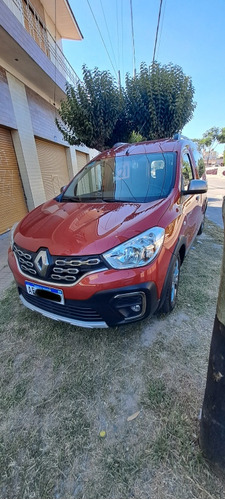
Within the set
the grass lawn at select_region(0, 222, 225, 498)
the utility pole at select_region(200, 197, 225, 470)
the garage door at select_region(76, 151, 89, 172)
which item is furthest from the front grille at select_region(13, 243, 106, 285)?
the garage door at select_region(76, 151, 89, 172)

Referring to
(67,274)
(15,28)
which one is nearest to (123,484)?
(67,274)

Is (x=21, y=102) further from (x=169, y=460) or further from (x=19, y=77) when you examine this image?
(x=169, y=460)

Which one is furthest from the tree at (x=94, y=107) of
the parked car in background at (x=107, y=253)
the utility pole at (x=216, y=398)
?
the utility pole at (x=216, y=398)

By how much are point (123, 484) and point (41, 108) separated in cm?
962

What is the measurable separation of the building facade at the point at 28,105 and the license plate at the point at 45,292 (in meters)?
4.49

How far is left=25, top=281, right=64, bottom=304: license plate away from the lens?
1.71m

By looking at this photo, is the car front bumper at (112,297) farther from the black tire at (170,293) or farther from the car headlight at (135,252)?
the black tire at (170,293)

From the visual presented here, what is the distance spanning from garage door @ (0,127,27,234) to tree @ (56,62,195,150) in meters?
1.92

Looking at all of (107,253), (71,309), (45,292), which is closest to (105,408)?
(71,309)

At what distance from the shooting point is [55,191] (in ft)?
30.7

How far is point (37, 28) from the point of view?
773 centimetres

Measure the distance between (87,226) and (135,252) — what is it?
485mm

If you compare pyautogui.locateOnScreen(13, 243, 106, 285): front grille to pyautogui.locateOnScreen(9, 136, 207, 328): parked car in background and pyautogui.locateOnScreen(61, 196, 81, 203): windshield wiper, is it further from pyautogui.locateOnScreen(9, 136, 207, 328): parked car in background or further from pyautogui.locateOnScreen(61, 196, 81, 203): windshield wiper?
pyautogui.locateOnScreen(61, 196, 81, 203): windshield wiper

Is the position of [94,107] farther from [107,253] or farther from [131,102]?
[107,253]
